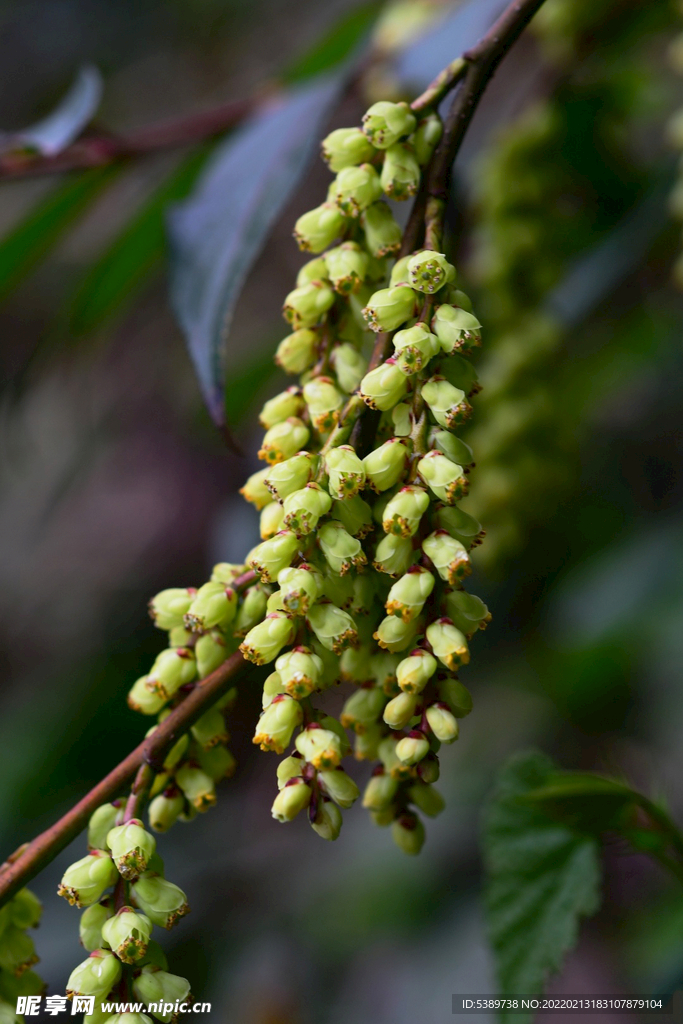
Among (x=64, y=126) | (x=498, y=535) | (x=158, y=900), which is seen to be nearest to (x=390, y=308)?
(x=158, y=900)

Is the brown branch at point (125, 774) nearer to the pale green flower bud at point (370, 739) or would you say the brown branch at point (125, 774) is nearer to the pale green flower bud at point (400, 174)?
the pale green flower bud at point (370, 739)

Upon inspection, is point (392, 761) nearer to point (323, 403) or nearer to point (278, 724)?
point (278, 724)

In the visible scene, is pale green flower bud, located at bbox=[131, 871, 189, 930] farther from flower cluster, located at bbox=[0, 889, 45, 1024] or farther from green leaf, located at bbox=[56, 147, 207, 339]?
green leaf, located at bbox=[56, 147, 207, 339]

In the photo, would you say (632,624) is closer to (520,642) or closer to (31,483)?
(520,642)

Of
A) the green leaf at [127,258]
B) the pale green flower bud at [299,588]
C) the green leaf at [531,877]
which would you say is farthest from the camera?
the green leaf at [127,258]

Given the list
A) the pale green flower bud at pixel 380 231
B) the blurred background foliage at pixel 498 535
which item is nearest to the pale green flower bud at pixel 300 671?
the pale green flower bud at pixel 380 231

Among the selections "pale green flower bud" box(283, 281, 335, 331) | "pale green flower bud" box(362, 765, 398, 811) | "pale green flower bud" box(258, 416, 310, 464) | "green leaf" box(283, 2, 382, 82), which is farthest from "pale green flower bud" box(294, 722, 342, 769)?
"green leaf" box(283, 2, 382, 82)

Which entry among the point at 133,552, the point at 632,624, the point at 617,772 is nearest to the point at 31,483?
the point at 133,552
